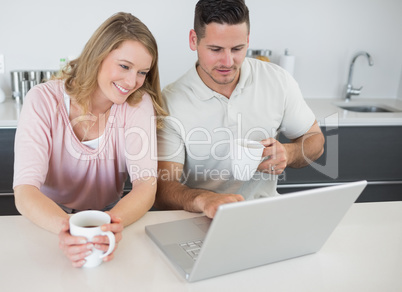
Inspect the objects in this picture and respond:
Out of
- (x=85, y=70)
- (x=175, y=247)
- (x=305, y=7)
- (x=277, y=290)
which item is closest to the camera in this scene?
(x=277, y=290)

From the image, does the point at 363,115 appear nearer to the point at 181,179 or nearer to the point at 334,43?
the point at 334,43

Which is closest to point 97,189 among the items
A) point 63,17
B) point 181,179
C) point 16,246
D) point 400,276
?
point 181,179

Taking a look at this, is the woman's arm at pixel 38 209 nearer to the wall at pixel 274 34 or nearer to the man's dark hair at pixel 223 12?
the man's dark hair at pixel 223 12

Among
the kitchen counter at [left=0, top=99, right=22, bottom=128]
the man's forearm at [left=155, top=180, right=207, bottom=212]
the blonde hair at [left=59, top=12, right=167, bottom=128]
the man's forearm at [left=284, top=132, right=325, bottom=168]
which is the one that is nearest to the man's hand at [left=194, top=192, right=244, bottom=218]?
the man's forearm at [left=155, top=180, right=207, bottom=212]

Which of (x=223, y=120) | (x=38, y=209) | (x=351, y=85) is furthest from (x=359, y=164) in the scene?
(x=38, y=209)

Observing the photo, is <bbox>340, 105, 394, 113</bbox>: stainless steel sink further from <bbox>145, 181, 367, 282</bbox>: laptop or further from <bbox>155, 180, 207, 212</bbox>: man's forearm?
<bbox>145, 181, 367, 282</bbox>: laptop

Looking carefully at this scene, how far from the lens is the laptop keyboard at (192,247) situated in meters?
0.99

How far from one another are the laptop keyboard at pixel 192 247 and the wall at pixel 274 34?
1828mm

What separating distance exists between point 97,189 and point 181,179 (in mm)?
353

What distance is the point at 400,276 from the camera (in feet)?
3.18

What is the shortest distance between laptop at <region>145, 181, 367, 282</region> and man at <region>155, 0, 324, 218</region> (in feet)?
1.44

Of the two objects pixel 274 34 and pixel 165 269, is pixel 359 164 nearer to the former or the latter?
pixel 274 34

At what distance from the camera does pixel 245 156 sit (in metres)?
1.16

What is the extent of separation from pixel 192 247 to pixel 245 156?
295 mm
